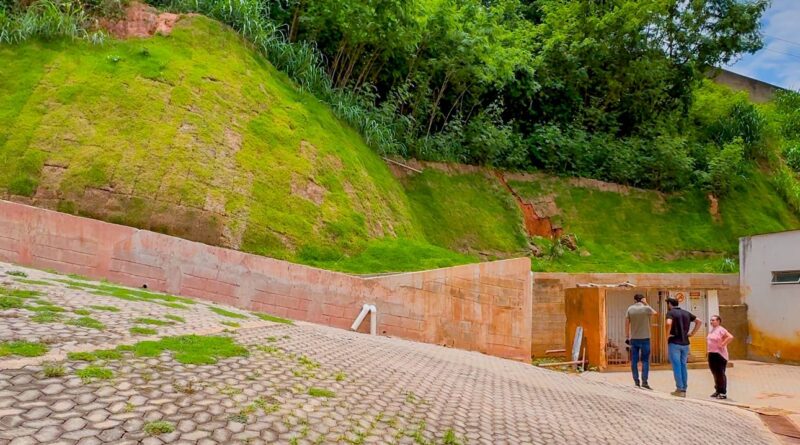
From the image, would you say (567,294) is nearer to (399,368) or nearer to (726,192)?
(399,368)

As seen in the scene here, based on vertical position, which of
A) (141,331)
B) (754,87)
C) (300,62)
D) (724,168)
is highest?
(754,87)

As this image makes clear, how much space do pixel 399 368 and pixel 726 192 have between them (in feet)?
67.1

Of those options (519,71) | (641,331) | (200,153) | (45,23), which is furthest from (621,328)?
(45,23)

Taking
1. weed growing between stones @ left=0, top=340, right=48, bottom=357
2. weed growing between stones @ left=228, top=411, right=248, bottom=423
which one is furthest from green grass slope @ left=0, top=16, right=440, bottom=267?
weed growing between stones @ left=228, top=411, right=248, bottom=423

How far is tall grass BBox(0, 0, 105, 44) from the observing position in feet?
35.0

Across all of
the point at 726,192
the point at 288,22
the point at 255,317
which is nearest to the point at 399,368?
the point at 255,317

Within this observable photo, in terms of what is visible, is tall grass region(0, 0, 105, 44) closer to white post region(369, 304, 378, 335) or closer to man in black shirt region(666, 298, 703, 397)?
white post region(369, 304, 378, 335)

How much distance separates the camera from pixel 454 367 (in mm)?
7117

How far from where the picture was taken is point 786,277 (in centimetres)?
1539

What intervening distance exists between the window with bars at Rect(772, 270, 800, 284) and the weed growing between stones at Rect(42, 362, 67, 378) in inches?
666

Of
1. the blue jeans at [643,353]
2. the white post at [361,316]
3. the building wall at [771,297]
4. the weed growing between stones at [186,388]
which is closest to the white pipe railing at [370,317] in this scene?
the white post at [361,316]

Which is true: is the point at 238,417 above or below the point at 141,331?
below

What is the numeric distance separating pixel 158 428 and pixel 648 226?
1984 cm

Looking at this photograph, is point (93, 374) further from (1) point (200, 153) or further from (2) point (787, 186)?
(2) point (787, 186)
